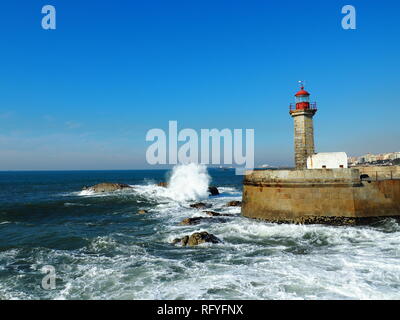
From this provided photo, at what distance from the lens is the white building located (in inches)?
581

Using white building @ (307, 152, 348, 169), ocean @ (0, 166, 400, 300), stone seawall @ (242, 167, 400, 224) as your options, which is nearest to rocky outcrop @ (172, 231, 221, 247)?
ocean @ (0, 166, 400, 300)

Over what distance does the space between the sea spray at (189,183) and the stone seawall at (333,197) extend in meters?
14.4

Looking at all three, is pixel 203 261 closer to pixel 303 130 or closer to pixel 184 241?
pixel 184 241

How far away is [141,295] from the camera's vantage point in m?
6.57

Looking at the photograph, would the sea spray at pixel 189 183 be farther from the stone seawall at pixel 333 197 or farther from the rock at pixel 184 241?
the rock at pixel 184 241

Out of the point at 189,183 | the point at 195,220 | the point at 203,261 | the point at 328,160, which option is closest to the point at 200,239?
the point at 203,261

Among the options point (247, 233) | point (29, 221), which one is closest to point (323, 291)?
point (247, 233)

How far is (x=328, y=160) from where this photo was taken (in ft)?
49.8

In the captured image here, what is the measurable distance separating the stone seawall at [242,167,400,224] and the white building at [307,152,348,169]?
5.43 feet

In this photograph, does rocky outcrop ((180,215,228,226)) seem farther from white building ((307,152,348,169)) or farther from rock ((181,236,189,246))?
white building ((307,152,348,169))

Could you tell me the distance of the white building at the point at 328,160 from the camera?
1475 cm

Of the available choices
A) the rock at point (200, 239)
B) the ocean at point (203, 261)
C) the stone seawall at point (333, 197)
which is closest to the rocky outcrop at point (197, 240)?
the rock at point (200, 239)

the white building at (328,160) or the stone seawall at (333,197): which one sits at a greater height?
the white building at (328,160)
